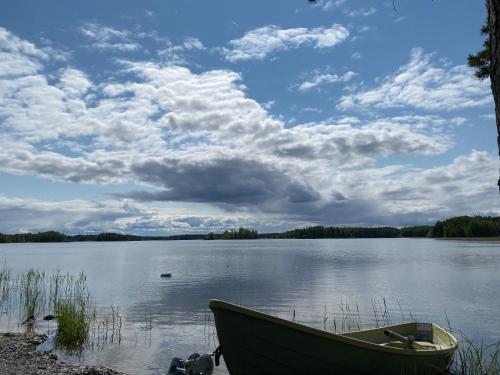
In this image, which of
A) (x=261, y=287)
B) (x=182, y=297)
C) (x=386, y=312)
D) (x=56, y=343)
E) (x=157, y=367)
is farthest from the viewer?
(x=261, y=287)

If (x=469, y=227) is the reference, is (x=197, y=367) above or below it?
below

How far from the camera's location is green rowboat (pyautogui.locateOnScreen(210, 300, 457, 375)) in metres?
8.54

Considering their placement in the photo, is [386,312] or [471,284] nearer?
[386,312]

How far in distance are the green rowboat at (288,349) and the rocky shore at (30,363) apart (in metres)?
4.98

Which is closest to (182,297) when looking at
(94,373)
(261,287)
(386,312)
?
(261,287)

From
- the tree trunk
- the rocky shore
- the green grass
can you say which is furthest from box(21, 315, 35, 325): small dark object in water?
the tree trunk

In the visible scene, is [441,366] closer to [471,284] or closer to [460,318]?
[460,318]

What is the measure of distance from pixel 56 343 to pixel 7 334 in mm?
2137

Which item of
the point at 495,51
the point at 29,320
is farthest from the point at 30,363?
the point at 495,51

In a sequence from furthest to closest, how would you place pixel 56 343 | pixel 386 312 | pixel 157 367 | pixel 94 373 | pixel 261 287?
pixel 261 287 → pixel 386 312 → pixel 56 343 → pixel 157 367 → pixel 94 373

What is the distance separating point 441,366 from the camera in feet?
33.4

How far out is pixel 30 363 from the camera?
1259cm

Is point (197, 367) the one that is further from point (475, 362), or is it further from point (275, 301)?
point (275, 301)

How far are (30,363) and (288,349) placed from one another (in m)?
8.27
